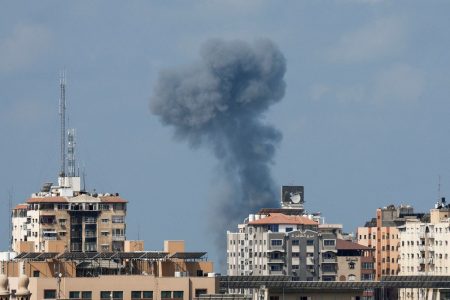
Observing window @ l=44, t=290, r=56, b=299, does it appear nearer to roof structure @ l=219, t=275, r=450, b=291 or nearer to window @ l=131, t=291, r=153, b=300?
window @ l=131, t=291, r=153, b=300

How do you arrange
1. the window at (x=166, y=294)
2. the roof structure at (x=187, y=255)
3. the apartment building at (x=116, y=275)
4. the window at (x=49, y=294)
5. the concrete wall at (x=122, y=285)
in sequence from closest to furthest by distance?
the window at (x=49, y=294) → the concrete wall at (x=122, y=285) → the apartment building at (x=116, y=275) → the window at (x=166, y=294) → the roof structure at (x=187, y=255)

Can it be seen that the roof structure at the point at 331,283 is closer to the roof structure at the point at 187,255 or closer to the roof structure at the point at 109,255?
the roof structure at the point at 187,255

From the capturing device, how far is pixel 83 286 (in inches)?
5098

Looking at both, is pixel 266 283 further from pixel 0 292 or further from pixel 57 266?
pixel 0 292

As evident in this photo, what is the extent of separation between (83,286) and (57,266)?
8224mm

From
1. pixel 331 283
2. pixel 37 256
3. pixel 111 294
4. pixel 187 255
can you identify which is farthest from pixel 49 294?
pixel 331 283

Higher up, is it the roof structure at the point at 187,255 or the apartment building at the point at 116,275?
the roof structure at the point at 187,255

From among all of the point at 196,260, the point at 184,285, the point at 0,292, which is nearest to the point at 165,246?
the point at 196,260

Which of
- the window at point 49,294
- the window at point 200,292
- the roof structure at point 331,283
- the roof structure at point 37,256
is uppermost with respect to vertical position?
the roof structure at point 37,256

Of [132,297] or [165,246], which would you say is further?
[165,246]

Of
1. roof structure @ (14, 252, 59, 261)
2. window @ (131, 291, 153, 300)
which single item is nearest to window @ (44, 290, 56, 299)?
window @ (131, 291, 153, 300)

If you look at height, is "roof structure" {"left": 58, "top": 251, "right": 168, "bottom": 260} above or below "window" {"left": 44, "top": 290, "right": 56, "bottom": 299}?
above

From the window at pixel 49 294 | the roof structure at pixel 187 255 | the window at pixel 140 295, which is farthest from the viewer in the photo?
the roof structure at pixel 187 255

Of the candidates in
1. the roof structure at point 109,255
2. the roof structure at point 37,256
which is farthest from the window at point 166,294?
the roof structure at point 37,256
